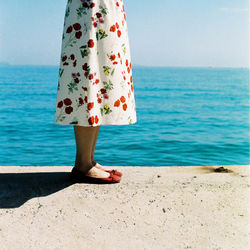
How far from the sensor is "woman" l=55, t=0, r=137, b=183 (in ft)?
8.02

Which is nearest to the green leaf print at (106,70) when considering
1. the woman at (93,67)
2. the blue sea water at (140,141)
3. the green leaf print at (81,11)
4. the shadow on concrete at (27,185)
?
the woman at (93,67)

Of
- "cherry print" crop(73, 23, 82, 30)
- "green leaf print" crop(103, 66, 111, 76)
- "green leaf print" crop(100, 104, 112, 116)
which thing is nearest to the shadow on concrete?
"green leaf print" crop(100, 104, 112, 116)

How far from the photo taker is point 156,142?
27.0 ft

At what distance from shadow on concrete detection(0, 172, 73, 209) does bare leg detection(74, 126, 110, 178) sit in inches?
6.3

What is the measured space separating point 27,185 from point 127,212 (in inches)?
32.4

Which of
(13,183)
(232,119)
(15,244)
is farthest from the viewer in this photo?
(232,119)

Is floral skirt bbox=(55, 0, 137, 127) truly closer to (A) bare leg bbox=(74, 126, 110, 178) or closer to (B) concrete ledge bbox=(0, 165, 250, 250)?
(A) bare leg bbox=(74, 126, 110, 178)

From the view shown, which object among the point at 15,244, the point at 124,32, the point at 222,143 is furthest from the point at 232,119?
the point at 15,244

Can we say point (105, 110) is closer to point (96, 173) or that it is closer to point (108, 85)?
point (108, 85)

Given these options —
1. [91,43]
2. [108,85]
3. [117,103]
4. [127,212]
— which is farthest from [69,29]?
[127,212]

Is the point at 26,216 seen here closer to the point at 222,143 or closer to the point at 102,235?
the point at 102,235

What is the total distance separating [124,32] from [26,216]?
138cm

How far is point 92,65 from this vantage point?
96.6 inches

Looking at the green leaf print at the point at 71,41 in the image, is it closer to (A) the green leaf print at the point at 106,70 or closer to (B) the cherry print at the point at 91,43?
(B) the cherry print at the point at 91,43
